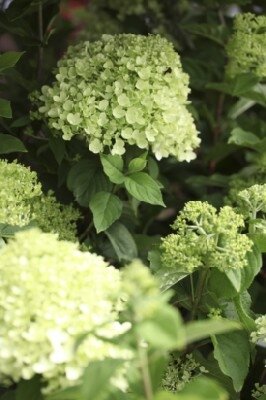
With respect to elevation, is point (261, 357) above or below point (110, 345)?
below

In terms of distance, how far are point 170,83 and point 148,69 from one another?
49 millimetres

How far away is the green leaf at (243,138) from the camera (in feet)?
4.12

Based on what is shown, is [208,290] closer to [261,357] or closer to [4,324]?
[261,357]

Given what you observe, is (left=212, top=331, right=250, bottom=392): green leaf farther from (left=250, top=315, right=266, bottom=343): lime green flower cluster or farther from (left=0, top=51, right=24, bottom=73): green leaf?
(left=0, top=51, right=24, bottom=73): green leaf

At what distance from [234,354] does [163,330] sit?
365 mm

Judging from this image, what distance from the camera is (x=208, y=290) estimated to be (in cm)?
99

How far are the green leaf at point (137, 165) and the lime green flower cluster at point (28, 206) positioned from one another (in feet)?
0.37

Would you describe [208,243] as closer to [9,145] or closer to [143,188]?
[143,188]

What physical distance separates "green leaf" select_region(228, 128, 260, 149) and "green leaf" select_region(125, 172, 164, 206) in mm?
263

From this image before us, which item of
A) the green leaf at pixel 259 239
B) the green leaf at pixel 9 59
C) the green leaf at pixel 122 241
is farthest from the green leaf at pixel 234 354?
the green leaf at pixel 9 59

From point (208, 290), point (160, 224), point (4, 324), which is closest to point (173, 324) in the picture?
point (4, 324)

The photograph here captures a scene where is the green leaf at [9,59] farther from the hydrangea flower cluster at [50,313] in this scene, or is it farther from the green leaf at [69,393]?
the green leaf at [69,393]

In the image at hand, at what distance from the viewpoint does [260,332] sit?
92 centimetres

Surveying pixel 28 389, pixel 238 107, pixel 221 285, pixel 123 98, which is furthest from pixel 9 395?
pixel 238 107
